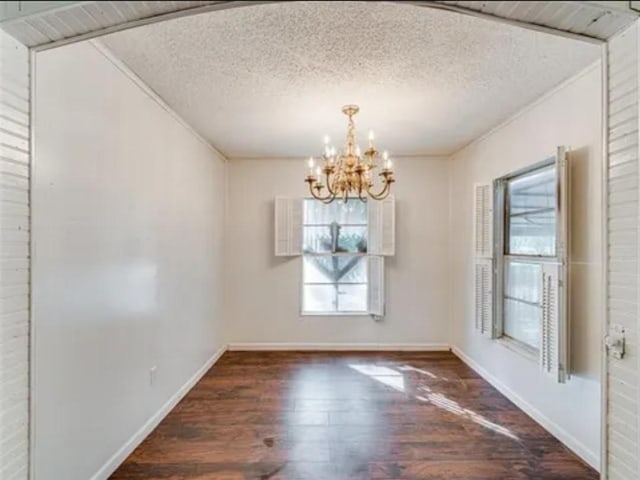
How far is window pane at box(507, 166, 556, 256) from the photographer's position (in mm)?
3166

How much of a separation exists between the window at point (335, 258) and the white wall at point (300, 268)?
5.8 inches

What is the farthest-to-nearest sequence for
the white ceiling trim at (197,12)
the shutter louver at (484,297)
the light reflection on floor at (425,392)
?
the shutter louver at (484,297) → the light reflection on floor at (425,392) → the white ceiling trim at (197,12)

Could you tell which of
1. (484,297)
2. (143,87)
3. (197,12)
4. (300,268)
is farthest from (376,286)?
(197,12)

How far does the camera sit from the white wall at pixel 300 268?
5340mm

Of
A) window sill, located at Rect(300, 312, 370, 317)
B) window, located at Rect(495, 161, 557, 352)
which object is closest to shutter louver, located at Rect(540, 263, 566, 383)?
window, located at Rect(495, 161, 557, 352)

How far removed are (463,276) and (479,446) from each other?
7.69 ft

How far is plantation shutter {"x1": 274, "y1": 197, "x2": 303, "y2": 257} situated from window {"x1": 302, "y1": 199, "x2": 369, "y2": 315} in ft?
0.55

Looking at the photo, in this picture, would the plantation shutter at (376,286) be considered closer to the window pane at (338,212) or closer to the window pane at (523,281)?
the window pane at (338,212)

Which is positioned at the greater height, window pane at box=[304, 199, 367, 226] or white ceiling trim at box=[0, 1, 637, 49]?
A: white ceiling trim at box=[0, 1, 637, 49]

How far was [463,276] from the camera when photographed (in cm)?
485

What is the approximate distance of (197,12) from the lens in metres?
1.36

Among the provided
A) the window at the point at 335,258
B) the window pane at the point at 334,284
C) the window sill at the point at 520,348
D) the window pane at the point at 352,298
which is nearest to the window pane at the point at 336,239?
the window at the point at 335,258

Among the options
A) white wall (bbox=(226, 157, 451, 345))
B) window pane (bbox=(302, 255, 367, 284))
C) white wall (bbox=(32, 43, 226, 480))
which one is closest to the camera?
white wall (bbox=(32, 43, 226, 480))

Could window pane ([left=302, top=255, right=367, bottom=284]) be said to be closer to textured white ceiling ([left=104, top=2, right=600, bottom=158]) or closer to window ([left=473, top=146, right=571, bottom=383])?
window ([left=473, top=146, right=571, bottom=383])
